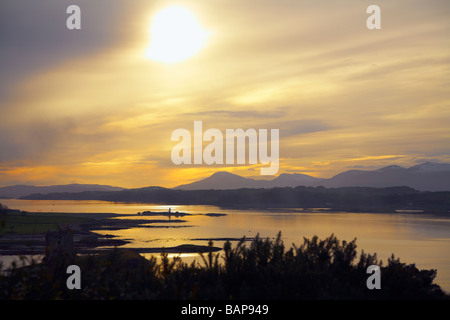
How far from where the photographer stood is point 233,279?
45.5 feet

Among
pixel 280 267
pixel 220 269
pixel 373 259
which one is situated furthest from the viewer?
pixel 373 259

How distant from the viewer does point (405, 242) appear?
7069cm

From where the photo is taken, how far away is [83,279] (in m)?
12.9

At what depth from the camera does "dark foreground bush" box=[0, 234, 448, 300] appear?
11164mm

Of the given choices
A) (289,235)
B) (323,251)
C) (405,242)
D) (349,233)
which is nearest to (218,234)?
A: (289,235)

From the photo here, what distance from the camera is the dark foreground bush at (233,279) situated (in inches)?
440

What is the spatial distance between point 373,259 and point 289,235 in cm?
6325

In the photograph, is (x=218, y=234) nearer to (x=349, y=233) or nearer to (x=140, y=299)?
(x=349, y=233)

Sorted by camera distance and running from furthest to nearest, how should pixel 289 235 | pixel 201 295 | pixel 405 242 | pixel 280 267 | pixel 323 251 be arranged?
pixel 289 235 → pixel 405 242 → pixel 323 251 → pixel 280 267 → pixel 201 295

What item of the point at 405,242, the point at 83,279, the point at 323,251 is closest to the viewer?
the point at 83,279

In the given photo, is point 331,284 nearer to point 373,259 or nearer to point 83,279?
point 373,259
